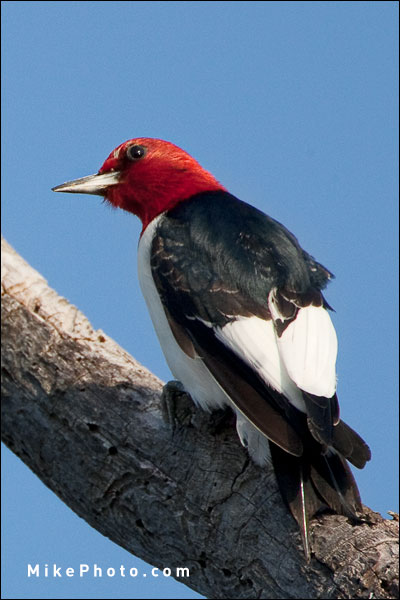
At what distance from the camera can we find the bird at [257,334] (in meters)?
3.90

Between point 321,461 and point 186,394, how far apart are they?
0.99 meters

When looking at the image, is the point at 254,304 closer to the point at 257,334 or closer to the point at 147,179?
the point at 257,334

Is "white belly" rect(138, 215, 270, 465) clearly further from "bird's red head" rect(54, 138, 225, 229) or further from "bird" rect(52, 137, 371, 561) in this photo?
"bird's red head" rect(54, 138, 225, 229)

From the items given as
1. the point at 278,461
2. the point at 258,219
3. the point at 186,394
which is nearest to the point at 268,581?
the point at 278,461

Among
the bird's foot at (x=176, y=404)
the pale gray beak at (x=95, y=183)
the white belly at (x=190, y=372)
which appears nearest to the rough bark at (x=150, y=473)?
the bird's foot at (x=176, y=404)

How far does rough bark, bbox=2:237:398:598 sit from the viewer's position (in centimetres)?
389

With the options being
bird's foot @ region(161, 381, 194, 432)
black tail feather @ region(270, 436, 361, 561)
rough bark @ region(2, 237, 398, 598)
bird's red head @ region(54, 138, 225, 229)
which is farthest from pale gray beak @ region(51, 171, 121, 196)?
black tail feather @ region(270, 436, 361, 561)

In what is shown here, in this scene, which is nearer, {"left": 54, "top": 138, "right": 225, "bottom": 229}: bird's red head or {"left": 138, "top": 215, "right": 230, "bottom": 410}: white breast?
{"left": 138, "top": 215, "right": 230, "bottom": 410}: white breast

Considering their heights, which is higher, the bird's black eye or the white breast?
the bird's black eye

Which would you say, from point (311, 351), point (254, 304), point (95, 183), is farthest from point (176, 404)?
point (95, 183)

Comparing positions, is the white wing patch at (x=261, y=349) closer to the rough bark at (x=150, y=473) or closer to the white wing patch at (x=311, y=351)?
the white wing patch at (x=311, y=351)

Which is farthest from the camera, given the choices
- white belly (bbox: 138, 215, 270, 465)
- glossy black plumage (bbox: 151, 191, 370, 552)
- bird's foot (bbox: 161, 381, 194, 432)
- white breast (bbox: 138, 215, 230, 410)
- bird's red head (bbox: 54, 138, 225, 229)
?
bird's red head (bbox: 54, 138, 225, 229)

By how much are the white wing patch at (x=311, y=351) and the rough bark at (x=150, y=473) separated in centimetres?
59

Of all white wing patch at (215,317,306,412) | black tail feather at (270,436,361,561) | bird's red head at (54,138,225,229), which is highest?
bird's red head at (54,138,225,229)
